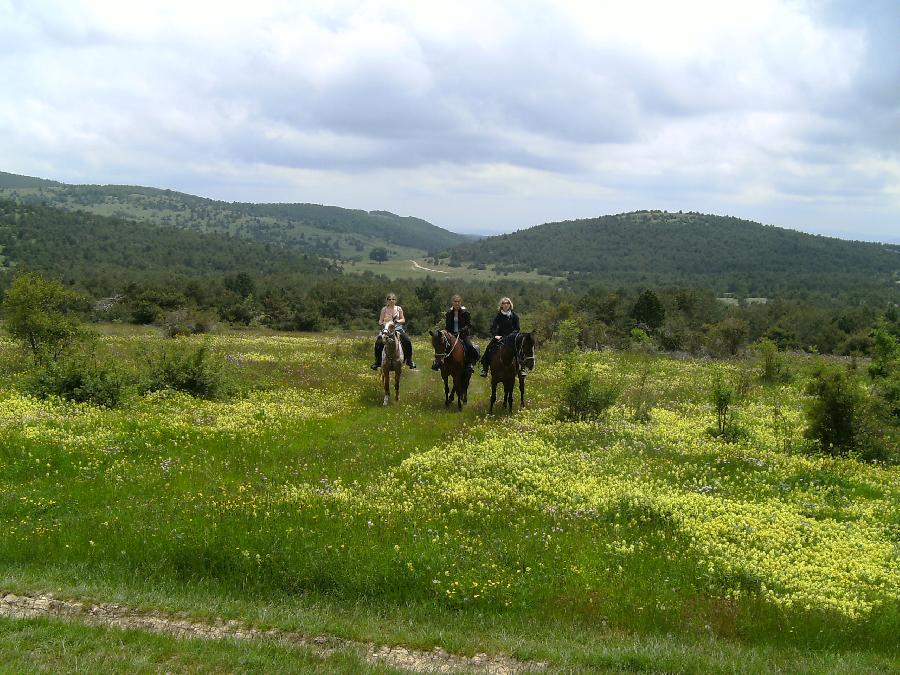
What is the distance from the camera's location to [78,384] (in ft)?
54.7

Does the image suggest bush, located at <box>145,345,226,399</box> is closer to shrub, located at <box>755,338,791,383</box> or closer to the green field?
shrub, located at <box>755,338,791,383</box>

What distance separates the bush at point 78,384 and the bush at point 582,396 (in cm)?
1281

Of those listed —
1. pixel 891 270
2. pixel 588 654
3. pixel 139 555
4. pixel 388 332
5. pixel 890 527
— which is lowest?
pixel 139 555

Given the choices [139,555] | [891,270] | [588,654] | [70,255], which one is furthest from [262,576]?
[891,270]

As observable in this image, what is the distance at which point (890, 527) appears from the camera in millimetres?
9898

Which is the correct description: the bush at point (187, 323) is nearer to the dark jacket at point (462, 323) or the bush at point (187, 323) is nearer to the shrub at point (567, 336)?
the shrub at point (567, 336)

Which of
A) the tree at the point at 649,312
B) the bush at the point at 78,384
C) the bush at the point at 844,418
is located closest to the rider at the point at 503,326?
the bush at the point at 844,418

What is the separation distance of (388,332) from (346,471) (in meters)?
7.80

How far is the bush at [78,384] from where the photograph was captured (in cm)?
1620

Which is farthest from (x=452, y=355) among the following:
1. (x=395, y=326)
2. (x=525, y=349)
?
(x=525, y=349)

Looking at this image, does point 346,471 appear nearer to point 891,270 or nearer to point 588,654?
point 588,654

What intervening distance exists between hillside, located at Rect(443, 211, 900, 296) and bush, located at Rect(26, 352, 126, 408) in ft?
428

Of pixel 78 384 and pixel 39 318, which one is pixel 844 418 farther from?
pixel 39 318

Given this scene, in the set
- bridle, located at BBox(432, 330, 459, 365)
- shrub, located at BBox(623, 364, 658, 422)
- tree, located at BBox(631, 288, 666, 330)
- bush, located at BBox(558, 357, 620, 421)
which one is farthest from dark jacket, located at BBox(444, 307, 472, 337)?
tree, located at BBox(631, 288, 666, 330)
